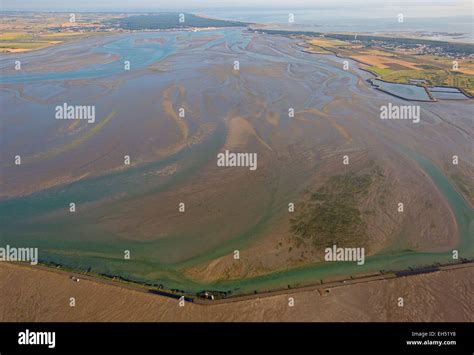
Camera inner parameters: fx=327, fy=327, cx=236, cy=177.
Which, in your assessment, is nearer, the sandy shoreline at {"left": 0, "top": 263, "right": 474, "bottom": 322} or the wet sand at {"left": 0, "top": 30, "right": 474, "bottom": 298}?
the sandy shoreline at {"left": 0, "top": 263, "right": 474, "bottom": 322}

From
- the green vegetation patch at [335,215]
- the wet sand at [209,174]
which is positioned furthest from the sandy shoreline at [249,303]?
the green vegetation patch at [335,215]

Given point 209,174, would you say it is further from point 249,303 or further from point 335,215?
point 249,303

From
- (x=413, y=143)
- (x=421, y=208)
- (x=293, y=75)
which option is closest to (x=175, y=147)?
(x=421, y=208)

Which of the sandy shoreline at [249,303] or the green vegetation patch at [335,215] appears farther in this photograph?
the green vegetation patch at [335,215]

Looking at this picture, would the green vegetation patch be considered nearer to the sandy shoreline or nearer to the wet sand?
the wet sand

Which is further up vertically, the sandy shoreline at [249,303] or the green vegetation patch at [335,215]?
the green vegetation patch at [335,215]

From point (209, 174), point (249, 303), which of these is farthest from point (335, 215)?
point (209, 174)

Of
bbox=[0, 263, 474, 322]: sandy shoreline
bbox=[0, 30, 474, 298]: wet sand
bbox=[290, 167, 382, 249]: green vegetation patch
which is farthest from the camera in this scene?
bbox=[290, 167, 382, 249]: green vegetation patch

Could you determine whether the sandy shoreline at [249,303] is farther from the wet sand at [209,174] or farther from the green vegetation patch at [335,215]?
the green vegetation patch at [335,215]

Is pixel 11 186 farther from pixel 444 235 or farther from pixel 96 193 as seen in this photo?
pixel 444 235

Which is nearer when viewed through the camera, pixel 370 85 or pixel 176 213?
pixel 176 213

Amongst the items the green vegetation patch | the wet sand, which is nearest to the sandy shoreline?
the wet sand
